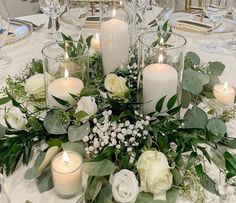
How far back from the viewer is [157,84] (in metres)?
0.85

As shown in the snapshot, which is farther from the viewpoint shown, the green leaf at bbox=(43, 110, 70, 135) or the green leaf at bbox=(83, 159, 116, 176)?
the green leaf at bbox=(43, 110, 70, 135)

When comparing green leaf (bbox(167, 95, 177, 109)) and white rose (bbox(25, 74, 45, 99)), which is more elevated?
green leaf (bbox(167, 95, 177, 109))

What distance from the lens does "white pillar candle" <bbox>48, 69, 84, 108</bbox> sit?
871 millimetres

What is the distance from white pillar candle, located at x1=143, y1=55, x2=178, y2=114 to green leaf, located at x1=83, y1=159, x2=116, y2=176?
22 cm

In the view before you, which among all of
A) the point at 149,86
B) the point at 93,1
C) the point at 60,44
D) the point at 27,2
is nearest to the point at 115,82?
the point at 149,86

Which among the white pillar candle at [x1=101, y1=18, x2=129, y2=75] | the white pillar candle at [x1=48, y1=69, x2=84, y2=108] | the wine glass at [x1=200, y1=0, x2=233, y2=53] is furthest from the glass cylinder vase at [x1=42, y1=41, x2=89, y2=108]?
the wine glass at [x1=200, y1=0, x2=233, y2=53]

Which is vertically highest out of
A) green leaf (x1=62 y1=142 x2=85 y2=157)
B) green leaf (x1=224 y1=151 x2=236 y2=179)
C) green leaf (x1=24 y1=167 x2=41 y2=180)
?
green leaf (x1=224 y1=151 x2=236 y2=179)

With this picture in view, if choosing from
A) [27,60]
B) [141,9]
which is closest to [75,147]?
[27,60]

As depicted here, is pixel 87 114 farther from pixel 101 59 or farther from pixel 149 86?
pixel 101 59

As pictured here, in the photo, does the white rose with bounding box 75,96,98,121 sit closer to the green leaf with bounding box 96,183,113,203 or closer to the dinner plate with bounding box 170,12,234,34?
the green leaf with bounding box 96,183,113,203

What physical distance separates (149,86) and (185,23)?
667 millimetres

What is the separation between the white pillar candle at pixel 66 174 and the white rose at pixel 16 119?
0.49ft

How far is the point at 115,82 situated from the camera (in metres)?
0.89

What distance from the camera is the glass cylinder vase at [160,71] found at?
851mm
